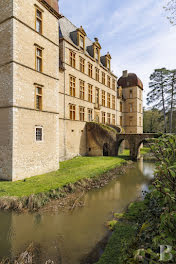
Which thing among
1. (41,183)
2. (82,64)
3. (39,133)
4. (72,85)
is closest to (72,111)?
(72,85)

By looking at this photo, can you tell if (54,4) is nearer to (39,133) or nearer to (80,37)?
(80,37)

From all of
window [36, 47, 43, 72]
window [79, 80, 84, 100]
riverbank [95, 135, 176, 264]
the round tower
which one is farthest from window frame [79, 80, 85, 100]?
riverbank [95, 135, 176, 264]

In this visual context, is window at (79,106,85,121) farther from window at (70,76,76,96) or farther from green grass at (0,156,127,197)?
green grass at (0,156,127,197)

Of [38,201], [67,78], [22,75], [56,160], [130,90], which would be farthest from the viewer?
[130,90]

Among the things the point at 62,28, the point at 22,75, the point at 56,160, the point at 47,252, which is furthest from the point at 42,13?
the point at 47,252

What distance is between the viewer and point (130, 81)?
34469 millimetres

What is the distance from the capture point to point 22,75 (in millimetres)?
11445

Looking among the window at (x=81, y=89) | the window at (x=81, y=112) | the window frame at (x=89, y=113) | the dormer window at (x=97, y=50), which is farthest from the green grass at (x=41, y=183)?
the dormer window at (x=97, y=50)

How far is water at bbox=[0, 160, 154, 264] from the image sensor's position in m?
5.26

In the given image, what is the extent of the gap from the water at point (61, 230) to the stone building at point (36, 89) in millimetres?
4385

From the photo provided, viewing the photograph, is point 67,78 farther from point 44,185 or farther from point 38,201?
point 38,201

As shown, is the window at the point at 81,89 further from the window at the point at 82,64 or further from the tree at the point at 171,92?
the tree at the point at 171,92

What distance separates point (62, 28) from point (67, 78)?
20.8 feet

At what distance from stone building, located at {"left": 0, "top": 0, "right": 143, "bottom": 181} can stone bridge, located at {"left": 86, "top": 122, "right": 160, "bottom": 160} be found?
1653 millimetres
